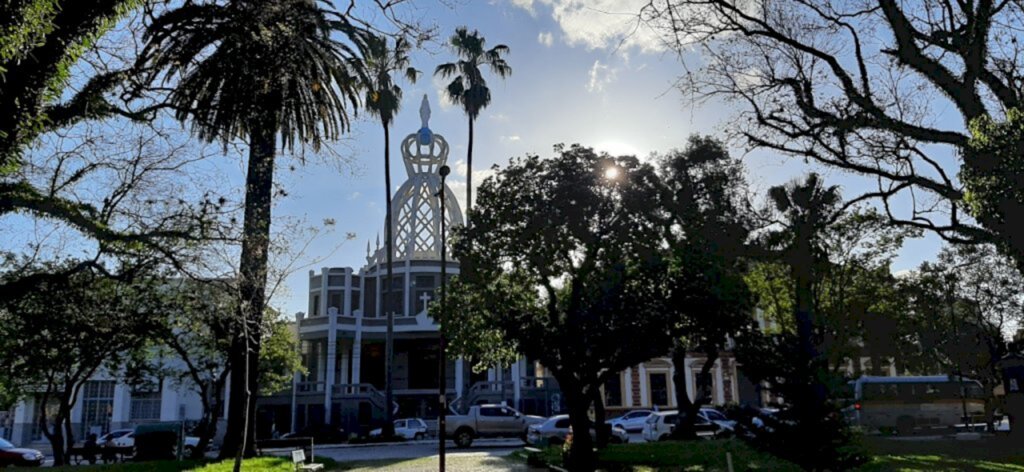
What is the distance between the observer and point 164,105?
503 inches

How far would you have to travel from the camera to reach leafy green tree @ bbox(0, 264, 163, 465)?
46.9 feet

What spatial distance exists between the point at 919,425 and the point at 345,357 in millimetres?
33427

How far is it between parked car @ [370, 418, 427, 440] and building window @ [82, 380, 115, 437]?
61.6ft

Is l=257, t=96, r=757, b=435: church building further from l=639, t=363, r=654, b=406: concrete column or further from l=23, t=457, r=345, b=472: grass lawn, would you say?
l=23, t=457, r=345, b=472: grass lawn

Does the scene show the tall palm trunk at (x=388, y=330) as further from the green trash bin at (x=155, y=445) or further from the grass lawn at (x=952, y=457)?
the grass lawn at (x=952, y=457)

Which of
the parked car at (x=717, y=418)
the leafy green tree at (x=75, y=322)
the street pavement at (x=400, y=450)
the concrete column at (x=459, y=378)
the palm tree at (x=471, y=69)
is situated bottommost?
the street pavement at (x=400, y=450)

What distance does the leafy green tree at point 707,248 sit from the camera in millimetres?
19453

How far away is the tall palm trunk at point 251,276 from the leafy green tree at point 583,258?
5630 millimetres

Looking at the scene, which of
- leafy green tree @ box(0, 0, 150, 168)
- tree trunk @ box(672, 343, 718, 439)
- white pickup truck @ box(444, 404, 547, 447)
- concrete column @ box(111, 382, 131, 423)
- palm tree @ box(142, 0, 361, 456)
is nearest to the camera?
leafy green tree @ box(0, 0, 150, 168)

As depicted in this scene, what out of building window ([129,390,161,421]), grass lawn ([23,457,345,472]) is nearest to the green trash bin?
grass lawn ([23,457,345,472])

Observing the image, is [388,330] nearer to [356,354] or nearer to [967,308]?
[356,354]

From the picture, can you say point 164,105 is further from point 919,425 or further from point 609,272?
point 919,425

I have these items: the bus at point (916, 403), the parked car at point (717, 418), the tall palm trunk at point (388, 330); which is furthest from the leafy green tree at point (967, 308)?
the tall palm trunk at point (388, 330)

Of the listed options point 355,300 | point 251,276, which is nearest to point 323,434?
point 355,300
